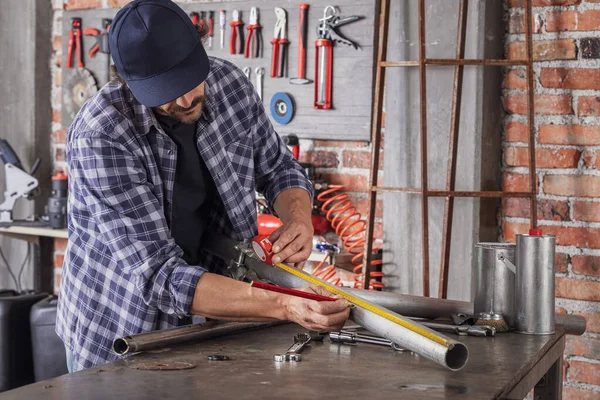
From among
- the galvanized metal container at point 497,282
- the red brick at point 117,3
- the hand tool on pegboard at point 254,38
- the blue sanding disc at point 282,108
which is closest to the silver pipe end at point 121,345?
the galvanized metal container at point 497,282

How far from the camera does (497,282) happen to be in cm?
197

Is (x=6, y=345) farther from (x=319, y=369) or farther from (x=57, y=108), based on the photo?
(x=319, y=369)

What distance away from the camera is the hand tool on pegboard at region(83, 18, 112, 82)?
164 inches

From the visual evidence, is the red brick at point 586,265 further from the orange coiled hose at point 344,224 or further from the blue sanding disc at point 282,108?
the blue sanding disc at point 282,108

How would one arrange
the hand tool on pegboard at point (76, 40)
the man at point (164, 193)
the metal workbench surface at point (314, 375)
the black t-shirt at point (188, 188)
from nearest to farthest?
1. the metal workbench surface at point (314, 375)
2. the man at point (164, 193)
3. the black t-shirt at point (188, 188)
4. the hand tool on pegboard at point (76, 40)

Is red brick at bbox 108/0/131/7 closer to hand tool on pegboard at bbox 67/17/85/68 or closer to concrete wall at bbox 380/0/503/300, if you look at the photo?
hand tool on pegboard at bbox 67/17/85/68

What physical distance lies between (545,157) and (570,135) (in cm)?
12

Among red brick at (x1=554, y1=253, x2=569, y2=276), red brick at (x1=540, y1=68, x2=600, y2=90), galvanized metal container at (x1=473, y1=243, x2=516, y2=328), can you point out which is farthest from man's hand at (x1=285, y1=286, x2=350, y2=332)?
red brick at (x1=540, y1=68, x2=600, y2=90)

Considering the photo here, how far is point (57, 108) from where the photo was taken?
4.49m


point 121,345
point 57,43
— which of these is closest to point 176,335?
point 121,345

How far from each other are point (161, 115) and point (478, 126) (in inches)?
54.6

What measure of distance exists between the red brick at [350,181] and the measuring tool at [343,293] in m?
1.61

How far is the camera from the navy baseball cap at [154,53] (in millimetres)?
1872

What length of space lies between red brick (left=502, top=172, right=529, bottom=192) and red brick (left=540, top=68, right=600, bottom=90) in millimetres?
344
